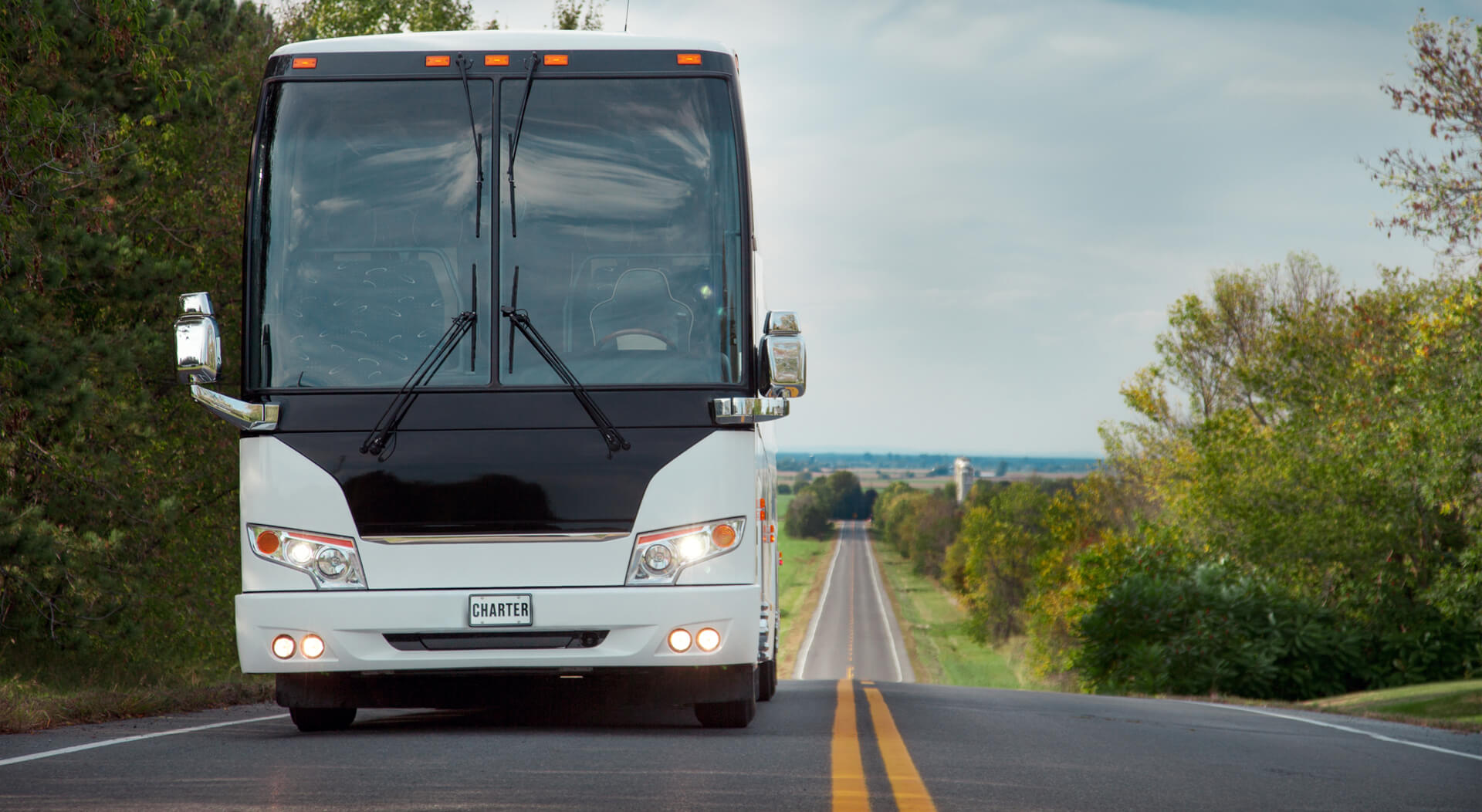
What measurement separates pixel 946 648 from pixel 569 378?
3174 inches

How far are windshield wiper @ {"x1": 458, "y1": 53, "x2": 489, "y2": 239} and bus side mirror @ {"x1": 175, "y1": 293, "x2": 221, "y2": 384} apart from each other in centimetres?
139

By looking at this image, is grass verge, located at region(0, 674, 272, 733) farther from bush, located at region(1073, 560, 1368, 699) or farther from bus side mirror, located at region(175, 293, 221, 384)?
bush, located at region(1073, 560, 1368, 699)

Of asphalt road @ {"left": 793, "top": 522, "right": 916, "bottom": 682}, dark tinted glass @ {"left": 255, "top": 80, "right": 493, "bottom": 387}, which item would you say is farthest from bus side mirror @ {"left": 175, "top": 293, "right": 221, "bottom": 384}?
asphalt road @ {"left": 793, "top": 522, "right": 916, "bottom": 682}

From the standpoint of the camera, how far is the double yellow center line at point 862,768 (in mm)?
5449

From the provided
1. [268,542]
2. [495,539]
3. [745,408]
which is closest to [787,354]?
[745,408]

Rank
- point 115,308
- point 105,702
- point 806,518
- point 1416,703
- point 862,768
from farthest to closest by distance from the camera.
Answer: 1. point 806,518
2. point 1416,703
3. point 115,308
4. point 105,702
5. point 862,768

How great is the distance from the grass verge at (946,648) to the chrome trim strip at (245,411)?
1751 inches

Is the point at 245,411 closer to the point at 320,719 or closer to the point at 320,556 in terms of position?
the point at 320,556

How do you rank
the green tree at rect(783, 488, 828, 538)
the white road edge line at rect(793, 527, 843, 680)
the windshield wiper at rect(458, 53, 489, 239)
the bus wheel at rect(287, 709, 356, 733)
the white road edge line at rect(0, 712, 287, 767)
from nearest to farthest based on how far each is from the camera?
the white road edge line at rect(0, 712, 287, 767) → the windshield wiper at rect(458, 53, 489, 239) → the bus wheel at rect(287, 709, 356, 733) → the white road edge line at rect(793, 527, 843, 680) → the green tree at rect(783, 488, 828, 538)

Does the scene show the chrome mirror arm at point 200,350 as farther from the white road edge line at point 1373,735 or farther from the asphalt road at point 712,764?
the white road edge line at point 1373,735

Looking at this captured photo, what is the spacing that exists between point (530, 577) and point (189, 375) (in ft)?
6.33

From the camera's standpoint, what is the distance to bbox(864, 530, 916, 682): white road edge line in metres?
68.0

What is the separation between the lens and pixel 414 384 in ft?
23.7

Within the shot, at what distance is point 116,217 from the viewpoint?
16.9 m
